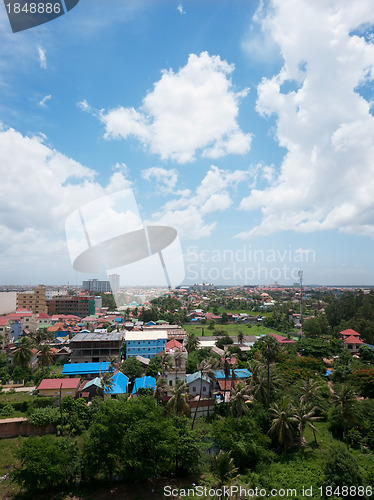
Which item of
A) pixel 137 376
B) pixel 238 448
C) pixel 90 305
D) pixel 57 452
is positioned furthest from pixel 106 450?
pixel 90 305

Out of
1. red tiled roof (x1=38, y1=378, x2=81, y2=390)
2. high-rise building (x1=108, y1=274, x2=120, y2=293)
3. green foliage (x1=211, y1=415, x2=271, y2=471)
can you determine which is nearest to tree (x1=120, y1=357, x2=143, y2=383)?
red tiled roof (x1=38, y1=378, x2=81, y2=390)

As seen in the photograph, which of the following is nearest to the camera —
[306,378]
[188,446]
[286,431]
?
[188,446]

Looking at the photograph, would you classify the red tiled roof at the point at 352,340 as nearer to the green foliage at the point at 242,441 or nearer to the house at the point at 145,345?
the house at the point at 145,345

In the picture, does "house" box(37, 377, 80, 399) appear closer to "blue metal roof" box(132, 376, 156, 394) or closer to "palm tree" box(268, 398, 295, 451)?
"blue metal roof" box(132, 376, 156, 394)

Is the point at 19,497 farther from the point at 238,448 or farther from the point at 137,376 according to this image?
the point at 137,376

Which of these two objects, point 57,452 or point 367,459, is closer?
point 57,452

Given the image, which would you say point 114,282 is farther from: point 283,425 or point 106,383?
point 283,425
